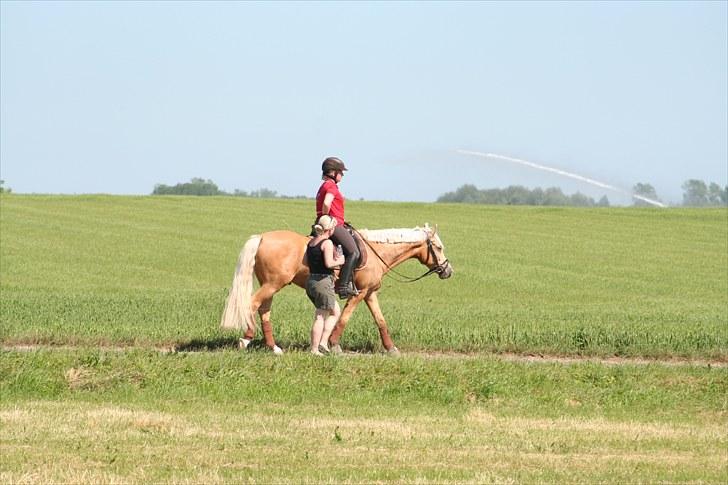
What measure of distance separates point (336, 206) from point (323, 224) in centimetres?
45

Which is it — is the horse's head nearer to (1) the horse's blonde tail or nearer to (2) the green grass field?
(2) the green grass field

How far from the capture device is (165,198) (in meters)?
67.6

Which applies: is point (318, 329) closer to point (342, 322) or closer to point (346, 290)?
point (346, 290)

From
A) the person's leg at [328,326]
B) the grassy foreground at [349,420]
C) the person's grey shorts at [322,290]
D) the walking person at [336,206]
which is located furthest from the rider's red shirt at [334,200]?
the grassy foreground at [349,420]

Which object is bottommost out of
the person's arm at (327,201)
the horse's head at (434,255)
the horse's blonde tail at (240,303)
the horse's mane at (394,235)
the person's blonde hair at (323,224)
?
the horse's blonde tail at (240,303)

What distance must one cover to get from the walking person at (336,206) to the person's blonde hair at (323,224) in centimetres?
20

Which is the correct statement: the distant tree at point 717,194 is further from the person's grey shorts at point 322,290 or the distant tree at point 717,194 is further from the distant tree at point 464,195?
the person's grey shorts at point 322,290

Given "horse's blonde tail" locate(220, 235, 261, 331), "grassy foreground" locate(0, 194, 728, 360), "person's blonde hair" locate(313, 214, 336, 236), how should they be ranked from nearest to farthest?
"person's blonde hair" locate(313, 214, 336, 236) < "horse's blonde tail" locate(220, 235, 261, 331) < "grassy foreground" locate(0, 194, 728, 360)

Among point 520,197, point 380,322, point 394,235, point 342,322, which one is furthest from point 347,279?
point 520,197

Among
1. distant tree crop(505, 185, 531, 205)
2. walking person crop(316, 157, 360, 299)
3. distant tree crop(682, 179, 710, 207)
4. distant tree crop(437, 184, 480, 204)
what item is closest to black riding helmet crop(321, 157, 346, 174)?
walking person crop(316, 157, 360, 299)

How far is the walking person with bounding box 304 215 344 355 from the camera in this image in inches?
634

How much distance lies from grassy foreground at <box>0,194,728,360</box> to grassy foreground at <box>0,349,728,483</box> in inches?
139

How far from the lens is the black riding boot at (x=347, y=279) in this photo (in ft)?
54.0

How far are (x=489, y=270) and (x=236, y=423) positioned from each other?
25080 millimetres
